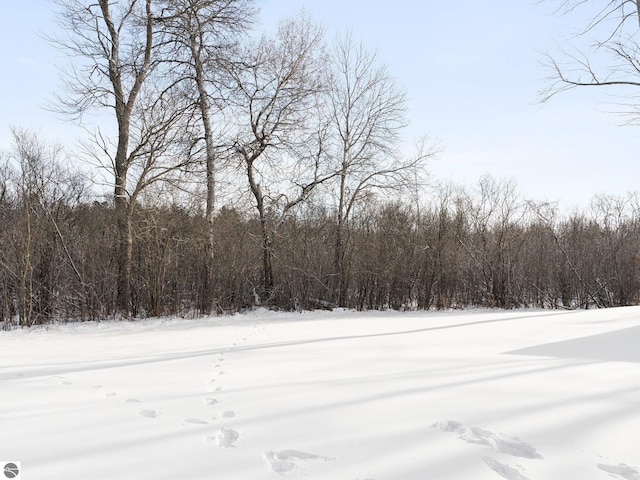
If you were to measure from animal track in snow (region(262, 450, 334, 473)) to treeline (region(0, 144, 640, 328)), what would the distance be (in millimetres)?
7620

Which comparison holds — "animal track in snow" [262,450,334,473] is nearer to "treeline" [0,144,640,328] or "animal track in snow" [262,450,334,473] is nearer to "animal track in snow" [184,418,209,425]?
"animal track in snow" [184,418,209,425]

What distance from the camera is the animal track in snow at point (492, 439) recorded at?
1.96 metres

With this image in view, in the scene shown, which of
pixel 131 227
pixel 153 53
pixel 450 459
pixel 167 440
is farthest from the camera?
pixel 153 53

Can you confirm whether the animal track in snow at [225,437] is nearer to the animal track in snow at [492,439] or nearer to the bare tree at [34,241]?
the animal track in snow at [492,439]

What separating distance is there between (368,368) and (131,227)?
7050 mm

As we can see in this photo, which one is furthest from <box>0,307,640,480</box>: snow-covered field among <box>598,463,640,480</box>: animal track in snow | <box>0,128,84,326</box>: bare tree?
<box>0,128,84,326</box>: bare tree

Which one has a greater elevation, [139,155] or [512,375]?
[139,155]

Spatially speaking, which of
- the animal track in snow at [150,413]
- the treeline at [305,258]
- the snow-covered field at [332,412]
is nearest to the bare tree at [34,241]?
the treeline at [305,258]

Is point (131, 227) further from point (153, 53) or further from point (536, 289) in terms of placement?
point (536, 289)

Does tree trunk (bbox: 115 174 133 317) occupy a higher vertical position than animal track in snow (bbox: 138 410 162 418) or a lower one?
higher

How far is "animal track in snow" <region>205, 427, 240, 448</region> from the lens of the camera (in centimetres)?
209

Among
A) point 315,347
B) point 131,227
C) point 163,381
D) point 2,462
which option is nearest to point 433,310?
point 315,347

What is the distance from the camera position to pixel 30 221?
26.8 feet

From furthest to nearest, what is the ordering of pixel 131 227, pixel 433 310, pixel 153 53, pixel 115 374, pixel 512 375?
pixel 433 310 → pixel 153 53 → pixel 131 227 → pixel 115 374 → pixel 512 375
